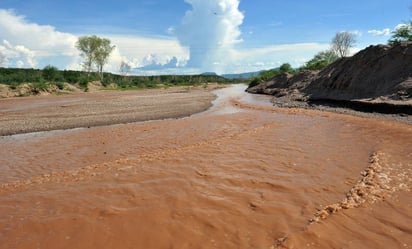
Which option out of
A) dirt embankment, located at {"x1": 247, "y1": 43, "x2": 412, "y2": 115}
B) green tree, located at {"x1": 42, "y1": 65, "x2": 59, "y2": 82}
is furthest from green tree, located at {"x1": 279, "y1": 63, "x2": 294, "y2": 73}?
green tree, located at {"x1": 42, "y1": 65, "x2": 59, "y2": 82}

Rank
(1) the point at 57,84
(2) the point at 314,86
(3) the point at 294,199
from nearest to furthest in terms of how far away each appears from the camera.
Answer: (3) the point at 294,199 → (2) the point at 314,86 → (1) the point at 57,84

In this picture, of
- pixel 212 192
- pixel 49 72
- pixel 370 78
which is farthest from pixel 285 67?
pixel 212 192

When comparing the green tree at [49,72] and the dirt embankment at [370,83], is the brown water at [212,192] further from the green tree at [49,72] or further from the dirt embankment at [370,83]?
the green tree at [49,72]

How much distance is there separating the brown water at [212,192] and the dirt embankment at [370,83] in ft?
17.7

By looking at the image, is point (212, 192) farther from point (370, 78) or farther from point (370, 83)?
point (370, 78)

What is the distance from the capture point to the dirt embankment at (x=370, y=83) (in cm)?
1546

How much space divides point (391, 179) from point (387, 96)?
12.0m

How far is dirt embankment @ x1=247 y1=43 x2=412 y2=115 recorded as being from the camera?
50.7 ft

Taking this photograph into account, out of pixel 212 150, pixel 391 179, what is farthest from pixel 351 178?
pixel 212 150

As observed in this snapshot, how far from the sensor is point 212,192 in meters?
5.85

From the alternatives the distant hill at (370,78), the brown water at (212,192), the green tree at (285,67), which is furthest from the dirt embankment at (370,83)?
the green tree at (285,67)

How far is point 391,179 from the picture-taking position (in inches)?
241

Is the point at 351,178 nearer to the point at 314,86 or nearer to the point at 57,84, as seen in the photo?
the point at 314,86

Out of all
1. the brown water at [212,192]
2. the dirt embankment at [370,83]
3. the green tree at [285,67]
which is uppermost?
the green tree at [285,67]
